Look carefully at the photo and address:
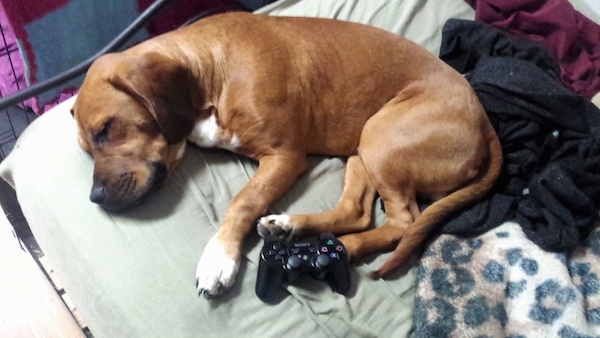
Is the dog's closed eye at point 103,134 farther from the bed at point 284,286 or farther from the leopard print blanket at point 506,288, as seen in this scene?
the leopard print blanket at point 506,288

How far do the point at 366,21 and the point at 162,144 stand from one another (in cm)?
117

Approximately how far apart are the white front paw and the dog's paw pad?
0.46 feet

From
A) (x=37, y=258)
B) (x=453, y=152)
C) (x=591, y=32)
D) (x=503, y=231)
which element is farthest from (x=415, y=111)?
(x=37, y=258)

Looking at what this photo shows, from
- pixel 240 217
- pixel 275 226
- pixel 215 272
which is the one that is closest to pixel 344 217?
pixel 275 226

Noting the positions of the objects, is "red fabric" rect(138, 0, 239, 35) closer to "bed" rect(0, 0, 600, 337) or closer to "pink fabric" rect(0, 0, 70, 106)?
"pink fabric" rect(0, 0, 70, 106)

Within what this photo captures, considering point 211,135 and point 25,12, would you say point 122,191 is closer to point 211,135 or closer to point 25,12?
Answer: point 211,135

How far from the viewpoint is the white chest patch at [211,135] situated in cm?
188

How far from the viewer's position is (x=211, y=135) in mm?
1891

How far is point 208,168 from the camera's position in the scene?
190 centimetres

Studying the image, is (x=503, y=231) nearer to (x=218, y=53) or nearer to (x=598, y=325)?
(x=598, y=325)

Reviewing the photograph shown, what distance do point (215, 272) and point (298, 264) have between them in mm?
227

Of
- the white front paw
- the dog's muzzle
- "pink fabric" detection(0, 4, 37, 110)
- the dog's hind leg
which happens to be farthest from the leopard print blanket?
"pink fabric" detection(0, 4, 37, 110)

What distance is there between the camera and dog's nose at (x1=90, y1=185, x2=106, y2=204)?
168cm

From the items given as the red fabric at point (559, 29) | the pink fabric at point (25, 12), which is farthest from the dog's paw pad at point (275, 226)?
the red fabric at point (559, 29)
